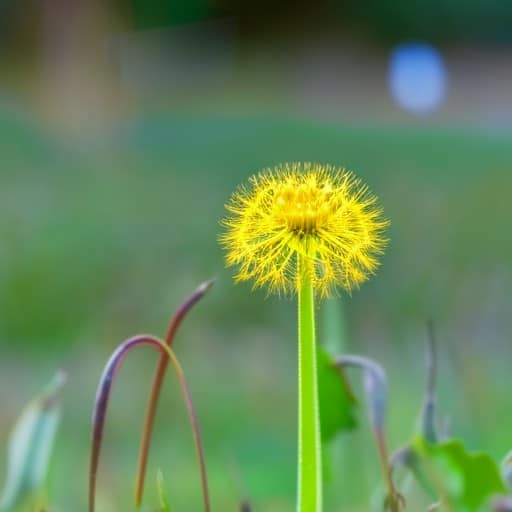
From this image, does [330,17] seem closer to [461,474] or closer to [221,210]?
[221,210]

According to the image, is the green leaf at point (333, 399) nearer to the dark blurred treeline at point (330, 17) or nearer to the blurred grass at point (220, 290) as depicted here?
the blurred grass at point (220, 290)

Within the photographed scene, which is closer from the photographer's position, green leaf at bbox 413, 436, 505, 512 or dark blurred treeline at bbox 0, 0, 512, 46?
green leaf at bbox 413, 436, 505, 512

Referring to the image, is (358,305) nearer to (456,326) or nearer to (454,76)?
(456,326)

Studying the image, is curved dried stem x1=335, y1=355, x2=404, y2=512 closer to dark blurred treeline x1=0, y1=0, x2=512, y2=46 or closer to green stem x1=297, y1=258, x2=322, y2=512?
green stem x1=297, y1=258, x2=322, y2=512

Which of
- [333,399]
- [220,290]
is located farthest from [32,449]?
[220,290]

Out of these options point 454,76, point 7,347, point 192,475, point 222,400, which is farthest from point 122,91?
point 192,475

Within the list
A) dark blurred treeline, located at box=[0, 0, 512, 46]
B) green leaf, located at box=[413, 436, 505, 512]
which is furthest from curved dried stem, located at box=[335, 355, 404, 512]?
dark blurred treeline, located at box=[0, 0, 512, 46]
